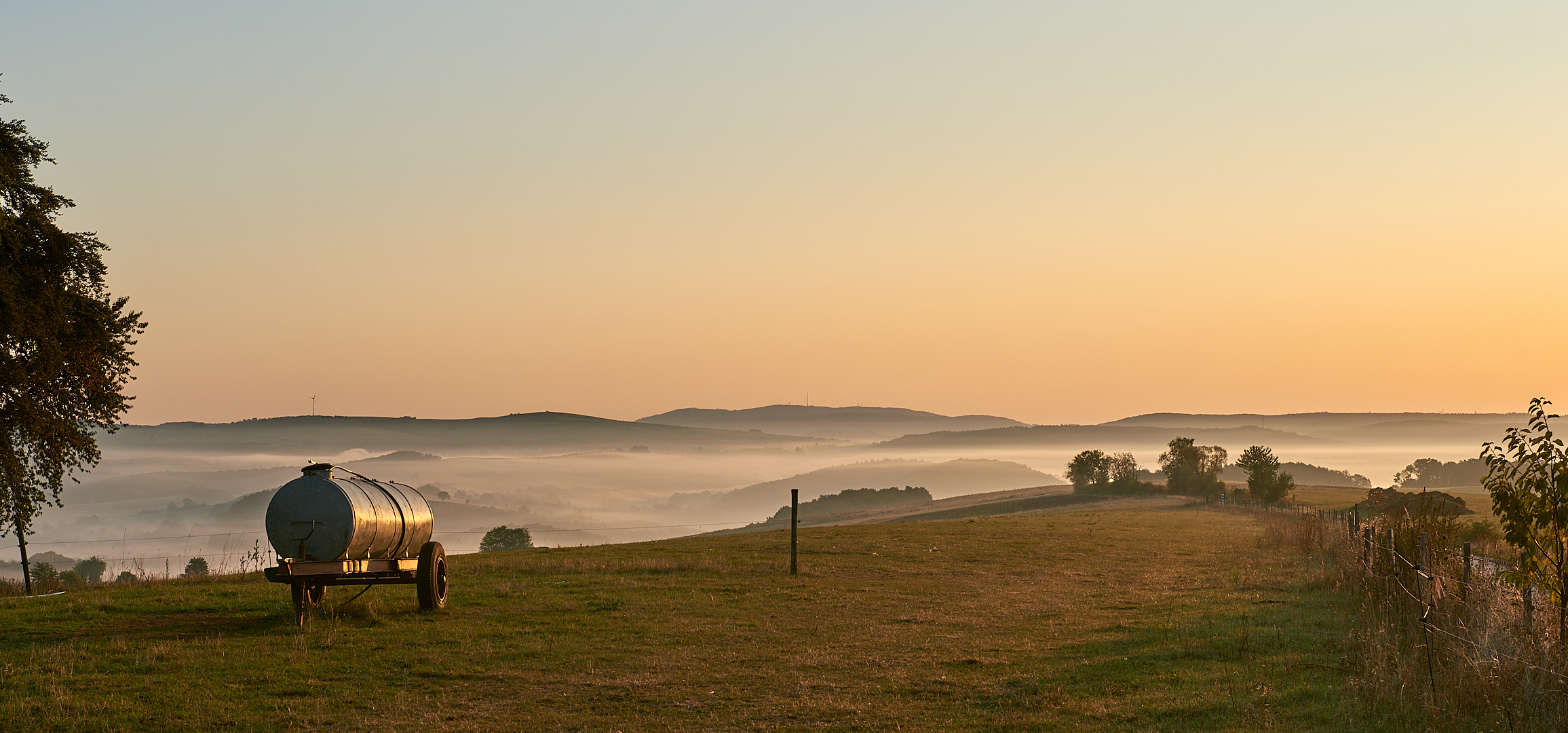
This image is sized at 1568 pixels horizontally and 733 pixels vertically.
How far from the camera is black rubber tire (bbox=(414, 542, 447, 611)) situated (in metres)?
21.0

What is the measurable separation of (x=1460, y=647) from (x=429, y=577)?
58.3 feet

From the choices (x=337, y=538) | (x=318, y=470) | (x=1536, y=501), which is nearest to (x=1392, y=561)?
(x=1536, y=501)

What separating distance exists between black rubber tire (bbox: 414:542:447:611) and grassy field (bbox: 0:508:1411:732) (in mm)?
372

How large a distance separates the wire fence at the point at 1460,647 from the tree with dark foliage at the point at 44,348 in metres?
28.0

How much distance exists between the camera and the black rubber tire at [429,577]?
21031 millimetres

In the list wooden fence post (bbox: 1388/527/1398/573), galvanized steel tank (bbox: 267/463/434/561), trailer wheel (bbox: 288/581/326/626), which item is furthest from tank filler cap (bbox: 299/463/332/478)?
wooden fence post (bbox: 1388/527/1398/573)

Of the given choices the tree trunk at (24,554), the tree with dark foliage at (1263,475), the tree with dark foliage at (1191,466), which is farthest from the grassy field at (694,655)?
the tree with dark foliage at (1191,466)

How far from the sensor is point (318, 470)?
63.8 feet

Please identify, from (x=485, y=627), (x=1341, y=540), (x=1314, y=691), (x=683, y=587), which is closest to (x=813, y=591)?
(x=683, y=587)

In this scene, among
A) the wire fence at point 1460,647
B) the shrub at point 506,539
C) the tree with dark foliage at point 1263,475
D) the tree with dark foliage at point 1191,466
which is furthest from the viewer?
the tree with dark foliage at point 1191,466

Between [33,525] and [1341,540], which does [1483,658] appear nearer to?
[1341,540]

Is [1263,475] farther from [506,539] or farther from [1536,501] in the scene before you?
[1536,501]

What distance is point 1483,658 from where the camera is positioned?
12734mm

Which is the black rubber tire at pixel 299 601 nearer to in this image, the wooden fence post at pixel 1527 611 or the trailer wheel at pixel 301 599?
the trailer wheel at pixel 301 599
